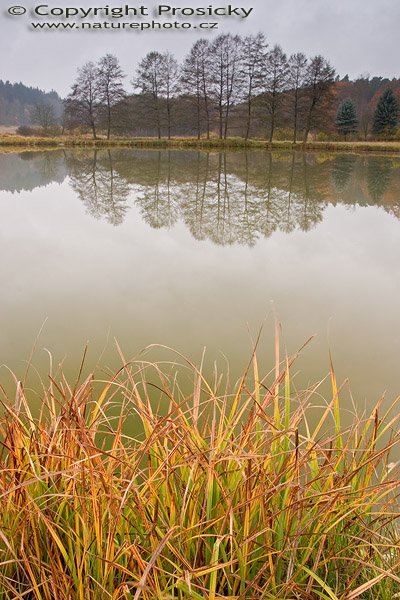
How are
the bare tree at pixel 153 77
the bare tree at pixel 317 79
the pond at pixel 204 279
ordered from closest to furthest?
the pond at pixel 204 279 → the bare tree at pixel 317 79 → the bare tree at pixel 153 77

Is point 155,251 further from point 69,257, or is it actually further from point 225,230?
point 225,230

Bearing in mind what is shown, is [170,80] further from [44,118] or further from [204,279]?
[204,279]

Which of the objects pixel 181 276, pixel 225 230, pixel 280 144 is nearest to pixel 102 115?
pixel 280 144

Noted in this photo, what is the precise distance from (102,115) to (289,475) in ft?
96.1

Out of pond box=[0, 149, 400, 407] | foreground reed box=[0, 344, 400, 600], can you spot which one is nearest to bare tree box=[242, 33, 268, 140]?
pond box=[0, 149, 400, 407]

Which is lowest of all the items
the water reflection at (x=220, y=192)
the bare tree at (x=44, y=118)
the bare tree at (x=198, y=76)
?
the water reflection at (x=220, y=192)

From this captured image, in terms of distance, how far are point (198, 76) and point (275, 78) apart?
4.79 meters

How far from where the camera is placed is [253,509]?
3.09 ft

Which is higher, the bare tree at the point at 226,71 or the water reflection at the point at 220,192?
the bare tree at the point at 226,71

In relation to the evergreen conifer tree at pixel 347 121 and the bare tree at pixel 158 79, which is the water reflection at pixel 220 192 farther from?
the evergreen conifer tree at pixel 347 121

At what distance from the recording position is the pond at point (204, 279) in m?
2.40

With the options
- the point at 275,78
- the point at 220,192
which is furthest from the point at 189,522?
the point at 275,78

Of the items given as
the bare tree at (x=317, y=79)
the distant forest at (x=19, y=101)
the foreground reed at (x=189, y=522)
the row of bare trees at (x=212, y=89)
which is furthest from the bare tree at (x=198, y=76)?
the distant forest at (x=19, y=101)

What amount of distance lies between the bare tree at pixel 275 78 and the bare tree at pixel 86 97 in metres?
10.6
